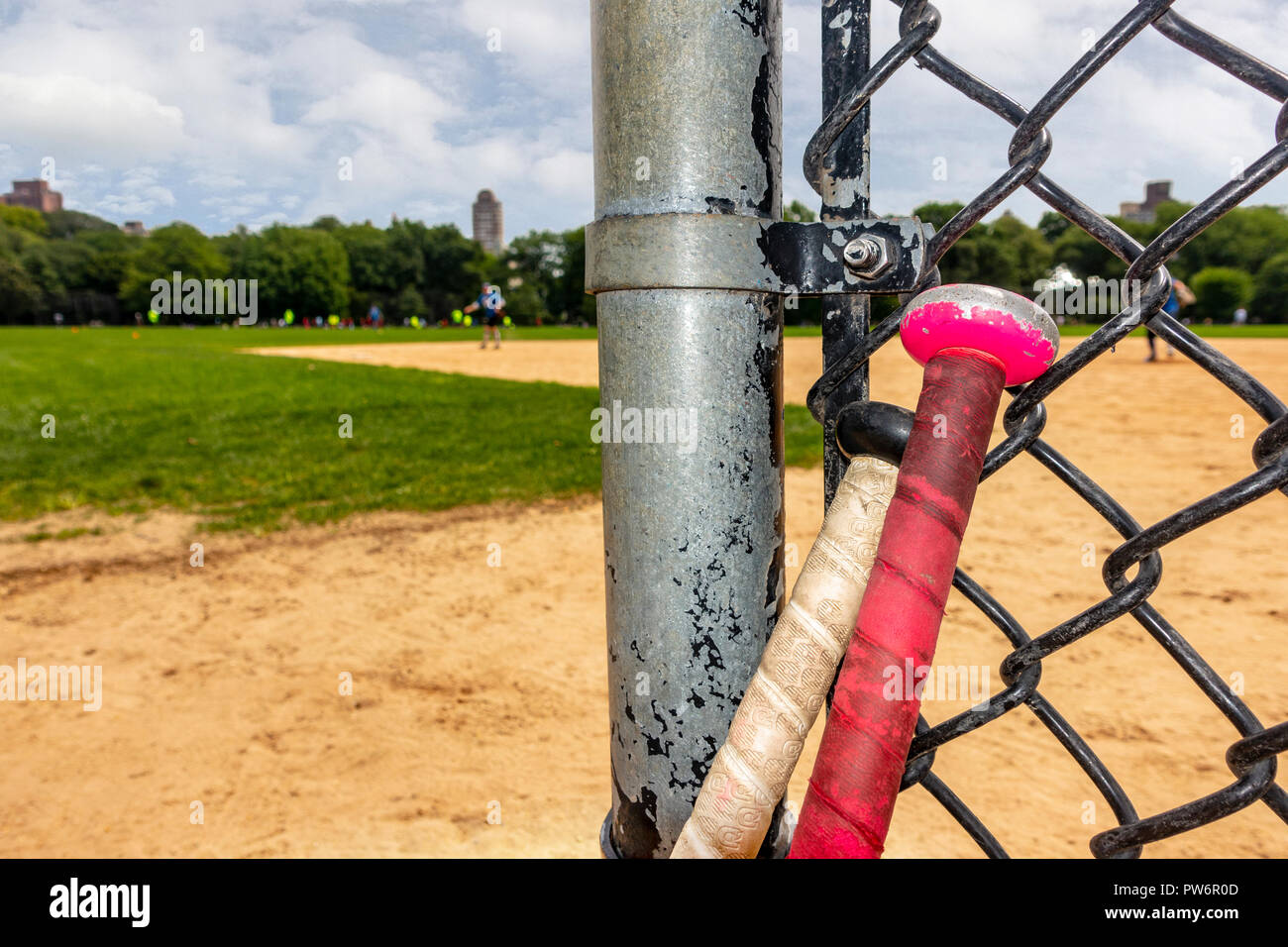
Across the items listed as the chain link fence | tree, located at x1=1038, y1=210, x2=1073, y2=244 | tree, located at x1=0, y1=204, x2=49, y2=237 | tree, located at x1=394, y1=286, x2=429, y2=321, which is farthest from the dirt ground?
tree, located at x1=0, y1=204, x2=49, y2=237

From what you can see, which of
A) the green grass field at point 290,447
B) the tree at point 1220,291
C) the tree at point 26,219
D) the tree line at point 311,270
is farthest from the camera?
the tree at point 26,219

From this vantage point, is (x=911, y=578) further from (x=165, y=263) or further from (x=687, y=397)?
(x=165, y=263)

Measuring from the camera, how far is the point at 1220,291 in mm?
60000

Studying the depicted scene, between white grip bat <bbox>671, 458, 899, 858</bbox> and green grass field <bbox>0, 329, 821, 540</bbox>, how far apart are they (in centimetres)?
580

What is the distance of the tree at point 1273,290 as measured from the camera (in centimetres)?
5950

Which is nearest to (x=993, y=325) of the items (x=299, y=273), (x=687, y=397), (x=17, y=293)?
(x=687, y=397)

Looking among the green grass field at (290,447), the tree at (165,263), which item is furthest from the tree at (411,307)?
the green grass field at (290,447)

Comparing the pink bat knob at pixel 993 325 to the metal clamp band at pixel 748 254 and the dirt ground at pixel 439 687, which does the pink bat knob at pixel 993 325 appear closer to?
the metal clamp band at pixel 748 254

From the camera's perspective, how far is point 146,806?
8.65 ft

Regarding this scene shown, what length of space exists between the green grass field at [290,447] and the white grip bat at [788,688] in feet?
19.0

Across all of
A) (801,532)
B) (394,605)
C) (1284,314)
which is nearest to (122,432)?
(394,605)

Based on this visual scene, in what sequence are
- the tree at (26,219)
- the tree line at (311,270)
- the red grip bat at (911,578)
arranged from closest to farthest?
the red grip bat at (911,578)
the tree line at (311,270)
the tree at (26,219)

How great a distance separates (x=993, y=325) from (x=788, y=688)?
39 centimetres

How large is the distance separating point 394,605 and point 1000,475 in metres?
5.59
